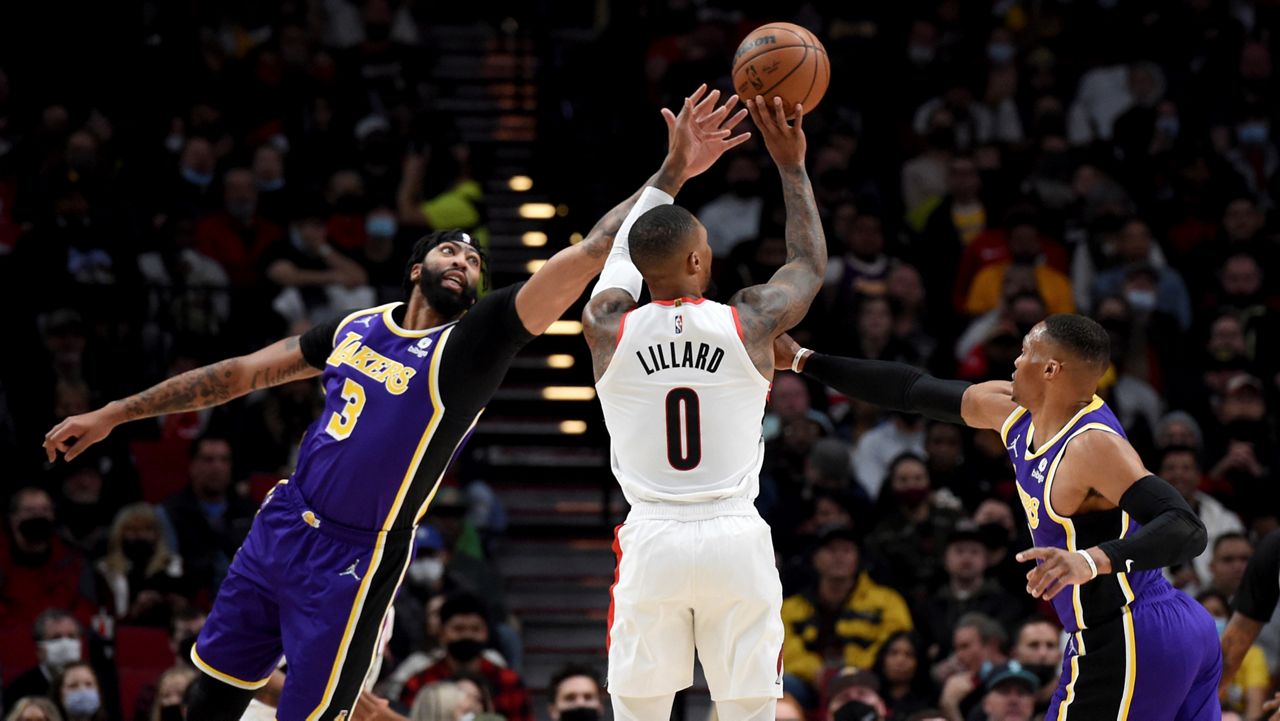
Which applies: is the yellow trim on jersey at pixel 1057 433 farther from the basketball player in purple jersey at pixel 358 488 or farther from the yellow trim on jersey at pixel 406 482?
the yellow trim on jersey at pixel 406 482

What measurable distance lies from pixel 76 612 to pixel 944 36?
33.5ft

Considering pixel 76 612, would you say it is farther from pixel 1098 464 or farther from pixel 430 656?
pixel 1098 464

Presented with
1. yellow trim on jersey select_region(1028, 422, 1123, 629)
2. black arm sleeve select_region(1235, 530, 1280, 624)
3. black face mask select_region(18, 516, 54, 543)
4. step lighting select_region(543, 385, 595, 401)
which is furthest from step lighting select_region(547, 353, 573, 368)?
yellow trim on jersey select_region(1028, 422, 1123, 629)

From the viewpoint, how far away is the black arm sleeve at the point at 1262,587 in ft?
24.4

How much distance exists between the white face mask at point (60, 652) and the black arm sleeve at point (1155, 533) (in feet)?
23.2

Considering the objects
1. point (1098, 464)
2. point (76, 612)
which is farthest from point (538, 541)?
point (1098, 464)

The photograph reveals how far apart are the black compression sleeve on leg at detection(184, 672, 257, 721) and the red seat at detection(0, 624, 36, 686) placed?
4.52m

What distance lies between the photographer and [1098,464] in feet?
20.6

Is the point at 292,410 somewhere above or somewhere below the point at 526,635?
above

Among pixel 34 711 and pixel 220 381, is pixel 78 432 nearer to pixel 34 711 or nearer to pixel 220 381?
pixel 220 381

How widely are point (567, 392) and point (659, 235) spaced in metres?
7.98

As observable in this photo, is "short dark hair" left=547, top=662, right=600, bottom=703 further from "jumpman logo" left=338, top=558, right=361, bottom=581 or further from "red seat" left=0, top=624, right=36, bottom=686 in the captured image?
"jumpman logo" left=338, top=558, right=361, bottom=581

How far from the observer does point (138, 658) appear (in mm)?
10984

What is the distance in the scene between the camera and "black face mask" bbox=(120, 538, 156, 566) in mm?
11742
